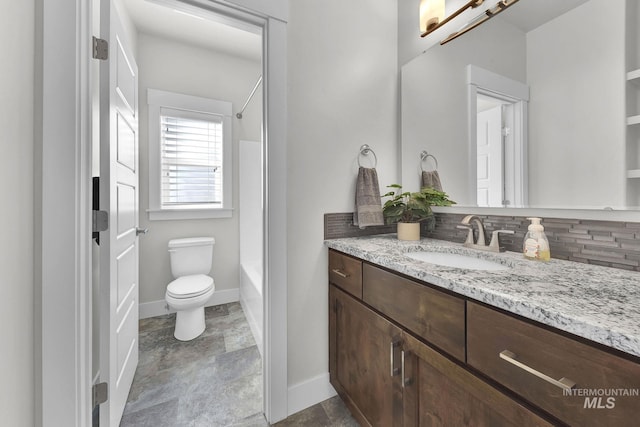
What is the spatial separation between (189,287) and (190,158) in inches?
51.6

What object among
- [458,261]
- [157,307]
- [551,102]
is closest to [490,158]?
[551,102]

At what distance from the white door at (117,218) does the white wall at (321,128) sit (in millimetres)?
776

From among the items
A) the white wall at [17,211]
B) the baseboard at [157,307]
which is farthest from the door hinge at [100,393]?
the baseboard at [157,307]

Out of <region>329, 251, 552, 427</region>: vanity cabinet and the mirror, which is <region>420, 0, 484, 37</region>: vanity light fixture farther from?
<region>329, 251, 552, 427</region>: vanity cabinet

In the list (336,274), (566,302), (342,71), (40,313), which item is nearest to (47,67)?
(40,313)

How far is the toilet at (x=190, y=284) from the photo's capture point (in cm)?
196

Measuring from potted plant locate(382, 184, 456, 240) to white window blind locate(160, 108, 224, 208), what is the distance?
77.4 inches

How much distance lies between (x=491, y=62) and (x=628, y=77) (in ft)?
1.59

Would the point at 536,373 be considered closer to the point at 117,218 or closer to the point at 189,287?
the point at 117,218

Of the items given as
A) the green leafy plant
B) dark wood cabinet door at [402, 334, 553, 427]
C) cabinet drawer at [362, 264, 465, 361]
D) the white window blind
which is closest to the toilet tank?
the white window blind

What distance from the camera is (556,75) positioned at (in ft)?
3.21

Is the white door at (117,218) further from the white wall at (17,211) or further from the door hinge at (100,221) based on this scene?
the white wall at (17,211)

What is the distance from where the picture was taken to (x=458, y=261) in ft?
3.93

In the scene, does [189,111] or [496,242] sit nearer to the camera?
[496,242]
